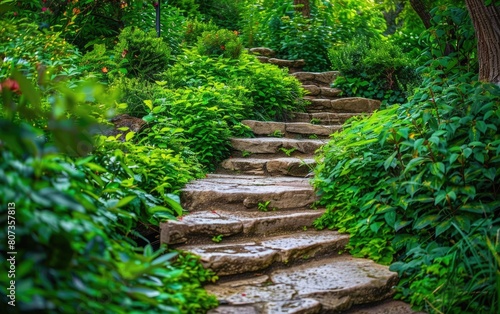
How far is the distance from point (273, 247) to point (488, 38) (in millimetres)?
2365

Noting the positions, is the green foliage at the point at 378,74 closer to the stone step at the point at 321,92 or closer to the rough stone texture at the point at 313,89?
the stone step at the point at 321,92

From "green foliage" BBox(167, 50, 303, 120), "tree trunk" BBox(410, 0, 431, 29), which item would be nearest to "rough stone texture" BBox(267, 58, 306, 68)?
"green foliage" BBox(167, 50, 303, 120)

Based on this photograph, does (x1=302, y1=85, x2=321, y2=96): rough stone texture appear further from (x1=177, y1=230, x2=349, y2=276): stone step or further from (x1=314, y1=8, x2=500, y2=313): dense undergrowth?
(x1=177, y1=230, x2=349, y2=276): stone step

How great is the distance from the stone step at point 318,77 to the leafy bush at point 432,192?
154 inches

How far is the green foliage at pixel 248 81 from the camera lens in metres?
6.56

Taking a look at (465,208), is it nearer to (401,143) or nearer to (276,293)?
(401,143)

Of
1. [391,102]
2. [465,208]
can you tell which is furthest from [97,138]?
[391,102]

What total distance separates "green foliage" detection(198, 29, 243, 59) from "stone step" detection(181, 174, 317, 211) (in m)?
3.28

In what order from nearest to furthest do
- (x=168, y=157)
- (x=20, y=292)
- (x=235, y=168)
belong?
(x=20, y=292) < (x=168, y=157) < (x=235, y=168)

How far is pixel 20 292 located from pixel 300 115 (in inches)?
223

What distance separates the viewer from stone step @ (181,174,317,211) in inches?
170

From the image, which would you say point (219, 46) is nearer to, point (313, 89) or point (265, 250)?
point (313, 89)

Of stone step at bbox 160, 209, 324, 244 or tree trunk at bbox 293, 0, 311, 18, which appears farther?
tree trunk at bbox 293, 0, 311, 18

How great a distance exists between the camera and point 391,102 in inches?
300
